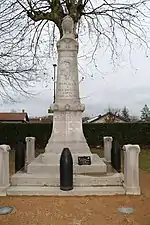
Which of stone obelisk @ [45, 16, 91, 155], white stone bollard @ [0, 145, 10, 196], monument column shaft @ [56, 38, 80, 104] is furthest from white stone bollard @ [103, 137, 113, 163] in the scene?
white stone bollard @ [0, 145, 10, 196]

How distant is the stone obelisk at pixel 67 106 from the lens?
360 inches

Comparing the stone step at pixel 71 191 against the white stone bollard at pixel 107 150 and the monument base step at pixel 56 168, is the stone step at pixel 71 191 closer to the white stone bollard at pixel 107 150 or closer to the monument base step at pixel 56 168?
the monument base step at pixel 56 168

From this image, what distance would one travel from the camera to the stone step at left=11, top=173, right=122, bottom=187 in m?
7.43

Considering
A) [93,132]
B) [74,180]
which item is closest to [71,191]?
[74,180]

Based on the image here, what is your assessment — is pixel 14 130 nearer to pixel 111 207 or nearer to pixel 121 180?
pixel 121 180

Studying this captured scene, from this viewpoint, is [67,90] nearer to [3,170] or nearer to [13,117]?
[3,170]

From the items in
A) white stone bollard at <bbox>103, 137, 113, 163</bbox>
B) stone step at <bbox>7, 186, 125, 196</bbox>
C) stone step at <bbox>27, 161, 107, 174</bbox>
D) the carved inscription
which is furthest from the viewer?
white stone bollard at <bbox>103, 137, 113, 163</bbox>

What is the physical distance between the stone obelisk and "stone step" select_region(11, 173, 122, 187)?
1526 millimetres

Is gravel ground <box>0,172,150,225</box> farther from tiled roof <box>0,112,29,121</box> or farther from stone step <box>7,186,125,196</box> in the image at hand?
tiled roof <box>0,112,29,121</box>

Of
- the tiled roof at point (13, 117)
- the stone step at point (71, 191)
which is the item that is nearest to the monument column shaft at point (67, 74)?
the stone step at point (71, 191)

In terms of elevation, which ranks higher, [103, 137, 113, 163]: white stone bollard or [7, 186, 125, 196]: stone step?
[103, 137, 113, 163]: white stone bollard

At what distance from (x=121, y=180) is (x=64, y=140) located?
7.59 feet

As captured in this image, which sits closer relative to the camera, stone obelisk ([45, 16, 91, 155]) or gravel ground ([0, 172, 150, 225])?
gravel ground ([0, 172, 150, 225])

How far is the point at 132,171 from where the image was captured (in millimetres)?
7117
